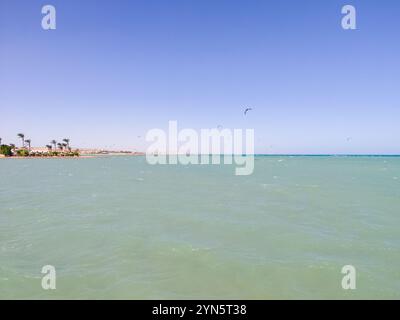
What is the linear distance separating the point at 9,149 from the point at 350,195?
17040cm

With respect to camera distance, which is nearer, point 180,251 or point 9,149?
point 180,251

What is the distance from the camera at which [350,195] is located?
31406 mm

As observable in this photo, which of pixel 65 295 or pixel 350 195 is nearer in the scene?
pixel 65 295

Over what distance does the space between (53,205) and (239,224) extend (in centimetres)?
1746

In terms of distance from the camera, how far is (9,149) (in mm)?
149625

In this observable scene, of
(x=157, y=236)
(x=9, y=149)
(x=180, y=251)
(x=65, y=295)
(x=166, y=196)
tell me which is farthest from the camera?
(x=9, y=149)

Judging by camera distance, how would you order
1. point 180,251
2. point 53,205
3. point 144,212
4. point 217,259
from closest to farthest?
point 217,259
point 180,251
point 144,212
point 53,205
